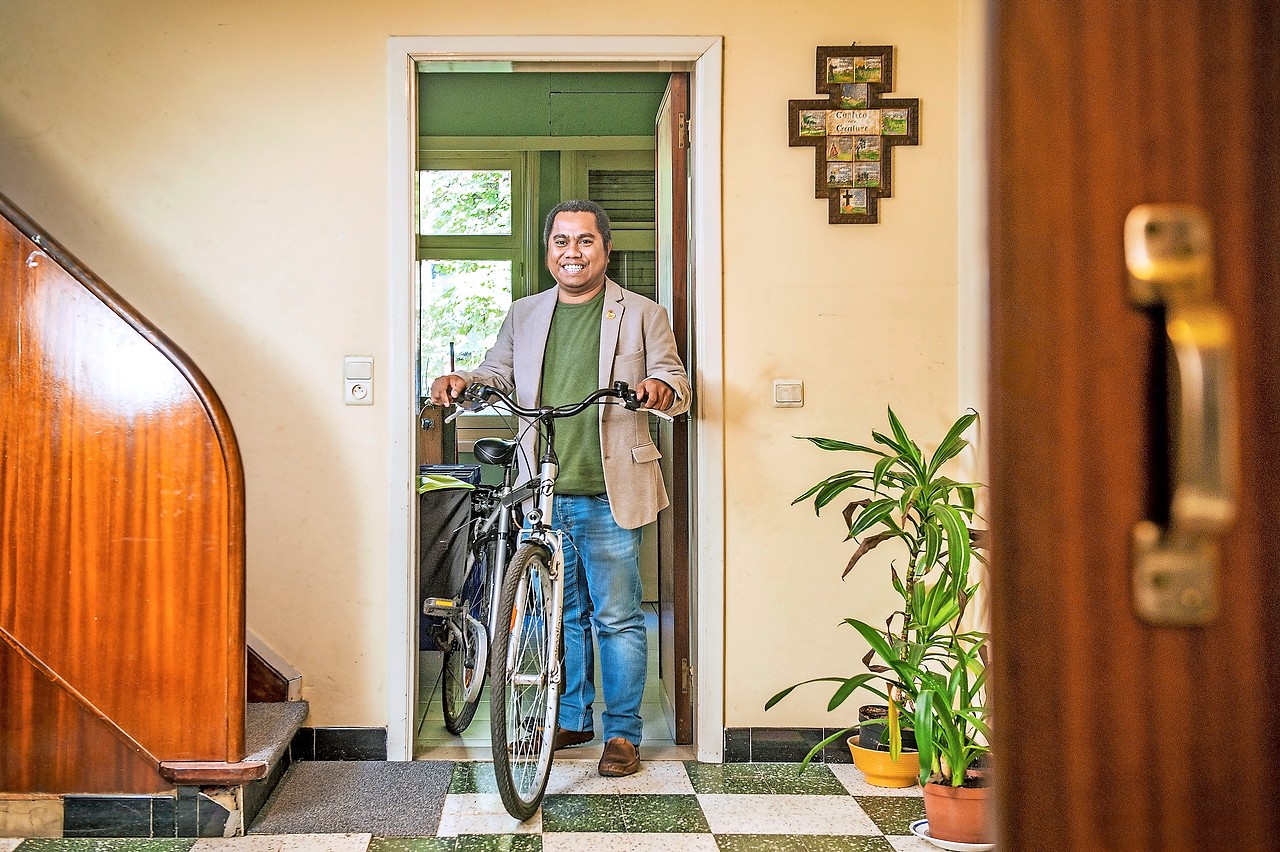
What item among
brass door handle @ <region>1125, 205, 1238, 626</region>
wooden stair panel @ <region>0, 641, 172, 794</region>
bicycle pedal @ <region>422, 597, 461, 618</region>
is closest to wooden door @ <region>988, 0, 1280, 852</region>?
brass door handle @ <region>1125, 205, 1238, 626</region>

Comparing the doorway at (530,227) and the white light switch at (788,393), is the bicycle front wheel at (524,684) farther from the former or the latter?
the white light switch at (788,393)

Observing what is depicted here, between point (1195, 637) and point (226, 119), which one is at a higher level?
point (226, 119)

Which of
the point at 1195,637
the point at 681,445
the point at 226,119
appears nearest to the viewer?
the point at 1195,637

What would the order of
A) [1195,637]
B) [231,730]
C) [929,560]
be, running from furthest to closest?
[929,560] → [231,730] → [1195,637]

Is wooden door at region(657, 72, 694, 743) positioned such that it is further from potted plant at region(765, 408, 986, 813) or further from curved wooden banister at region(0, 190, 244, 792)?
curved wooden banister at region(0, 190, 244, 792)

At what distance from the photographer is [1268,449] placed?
0.29 meters

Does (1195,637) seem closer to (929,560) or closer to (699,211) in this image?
(929,560)

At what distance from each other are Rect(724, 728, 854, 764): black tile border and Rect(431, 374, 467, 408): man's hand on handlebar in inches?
49.3

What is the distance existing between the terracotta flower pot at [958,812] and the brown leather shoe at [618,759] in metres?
0.83

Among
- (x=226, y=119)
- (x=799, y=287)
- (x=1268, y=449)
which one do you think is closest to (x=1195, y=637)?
(x=1268, y=449)

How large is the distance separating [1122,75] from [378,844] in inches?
95.0

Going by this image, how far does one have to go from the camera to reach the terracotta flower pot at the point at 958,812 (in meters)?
2.34

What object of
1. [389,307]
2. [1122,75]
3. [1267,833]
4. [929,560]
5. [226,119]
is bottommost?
[929,560]

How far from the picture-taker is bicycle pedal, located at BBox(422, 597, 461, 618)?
300 centimetres
